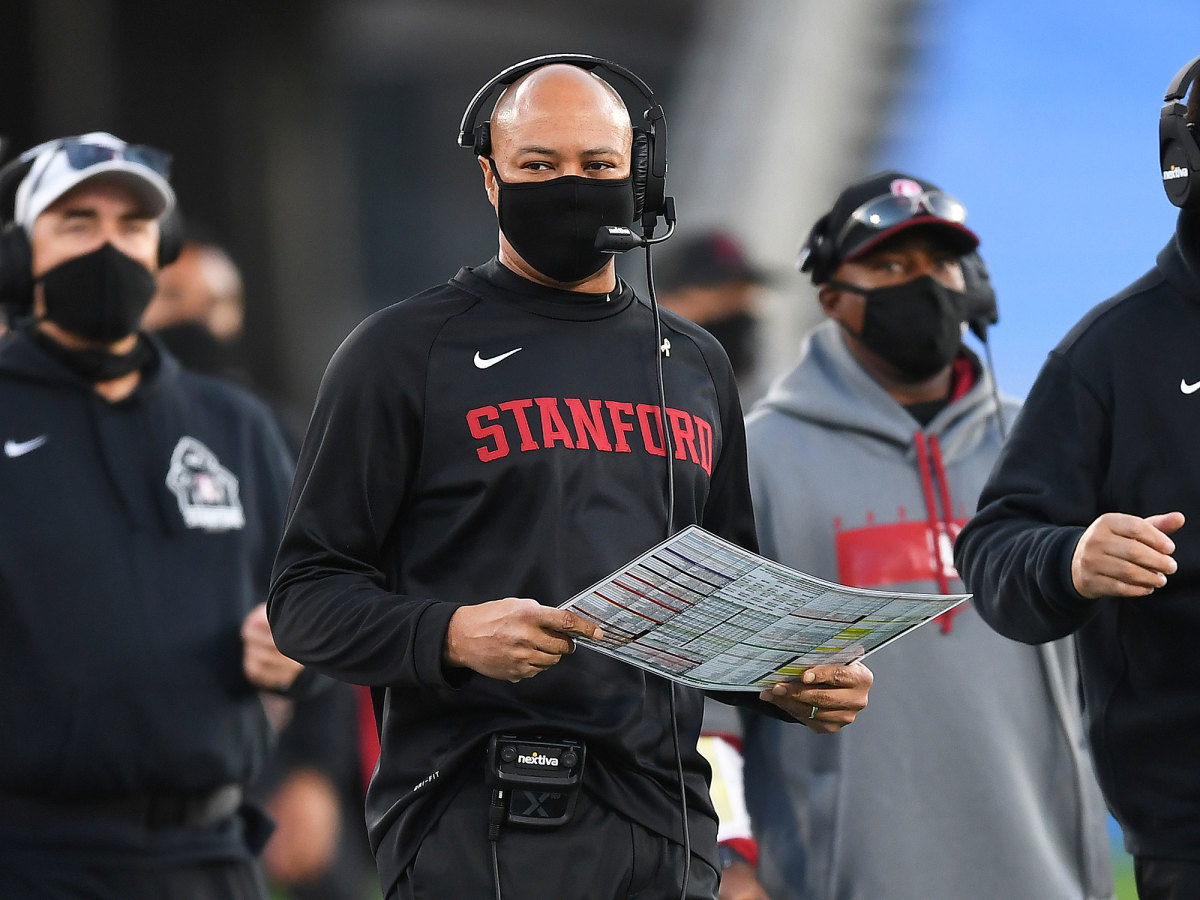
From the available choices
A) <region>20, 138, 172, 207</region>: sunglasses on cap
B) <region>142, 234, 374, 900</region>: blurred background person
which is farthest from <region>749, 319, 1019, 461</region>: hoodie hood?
<region>142, 234, 374, 900</region>: blurred background person

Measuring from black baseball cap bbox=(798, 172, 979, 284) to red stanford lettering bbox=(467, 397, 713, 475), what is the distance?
152 cm

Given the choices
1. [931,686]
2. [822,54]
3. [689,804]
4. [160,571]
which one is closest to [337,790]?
[160,571]

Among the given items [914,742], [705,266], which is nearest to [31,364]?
[914,742]

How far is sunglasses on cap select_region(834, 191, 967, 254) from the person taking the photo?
4.21 metres

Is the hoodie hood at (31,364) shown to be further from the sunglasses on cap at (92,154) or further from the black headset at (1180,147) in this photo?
the black headset at (1180,147)

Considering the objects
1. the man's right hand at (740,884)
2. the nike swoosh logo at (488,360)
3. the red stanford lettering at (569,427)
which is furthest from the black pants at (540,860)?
the man's right hand at (740,884)

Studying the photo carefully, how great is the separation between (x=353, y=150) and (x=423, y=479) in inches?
401

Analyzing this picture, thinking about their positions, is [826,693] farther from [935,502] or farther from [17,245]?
[17,245]

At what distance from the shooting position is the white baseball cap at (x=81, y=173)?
4.18 m

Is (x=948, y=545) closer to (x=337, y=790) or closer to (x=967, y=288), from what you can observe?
(x=967, y=288)

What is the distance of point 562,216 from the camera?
9.32 ft

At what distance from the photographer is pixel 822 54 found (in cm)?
1120

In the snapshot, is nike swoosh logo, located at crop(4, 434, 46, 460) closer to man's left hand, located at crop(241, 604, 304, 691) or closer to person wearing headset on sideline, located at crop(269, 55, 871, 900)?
man's left hand, located at crop(241, 604, 304, 691)

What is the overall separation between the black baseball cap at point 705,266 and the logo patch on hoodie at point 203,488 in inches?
70.4
